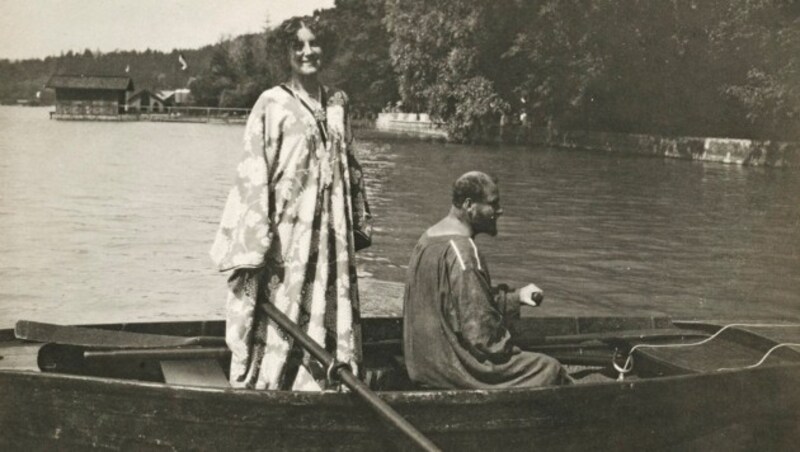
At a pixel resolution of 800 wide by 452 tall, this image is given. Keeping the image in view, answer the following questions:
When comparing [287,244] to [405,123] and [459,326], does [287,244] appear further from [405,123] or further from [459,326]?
[405,123]

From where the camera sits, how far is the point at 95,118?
265 feet

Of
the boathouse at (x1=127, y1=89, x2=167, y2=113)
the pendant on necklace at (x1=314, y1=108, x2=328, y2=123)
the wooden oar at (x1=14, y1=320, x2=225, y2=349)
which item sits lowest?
the boathouse at (x1=127, y1=89, x2=167, y2=113)

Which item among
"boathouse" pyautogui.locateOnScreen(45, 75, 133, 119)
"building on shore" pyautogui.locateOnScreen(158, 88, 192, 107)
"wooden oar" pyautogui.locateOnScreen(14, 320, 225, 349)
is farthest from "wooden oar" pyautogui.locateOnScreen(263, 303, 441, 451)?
"building on shore" pyautogui.locateOnScreen(158, 88, 192, 107)

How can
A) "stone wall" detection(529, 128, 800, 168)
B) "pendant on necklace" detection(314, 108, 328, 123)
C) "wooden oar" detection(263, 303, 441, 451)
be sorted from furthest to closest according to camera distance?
1. "stone wall" detection(529, 128, 800, 168)
2. "pendant on necklace" detection(314, 108, 328, 123)
3. "wooden oar" detection(263, 303, 441, 451)

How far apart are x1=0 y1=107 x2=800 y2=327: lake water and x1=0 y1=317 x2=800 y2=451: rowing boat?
415cm

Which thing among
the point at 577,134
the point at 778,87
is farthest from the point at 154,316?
the point at 577,134

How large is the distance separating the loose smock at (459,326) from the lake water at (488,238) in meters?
5.55

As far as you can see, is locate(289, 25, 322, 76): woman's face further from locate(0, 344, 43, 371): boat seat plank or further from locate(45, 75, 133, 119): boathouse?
locate(45, 75, 133, 119): boathouse

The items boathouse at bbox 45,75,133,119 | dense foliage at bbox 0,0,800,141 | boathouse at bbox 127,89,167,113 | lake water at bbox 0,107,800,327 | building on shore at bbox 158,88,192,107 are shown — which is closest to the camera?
lake water at bbox 0,107,800,327

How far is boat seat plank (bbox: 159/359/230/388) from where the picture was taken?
5.48m

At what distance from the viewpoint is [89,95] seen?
84625 millimetres

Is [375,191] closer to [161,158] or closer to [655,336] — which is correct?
[161,158]

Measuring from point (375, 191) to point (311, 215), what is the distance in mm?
17321

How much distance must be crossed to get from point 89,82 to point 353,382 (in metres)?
85.2
